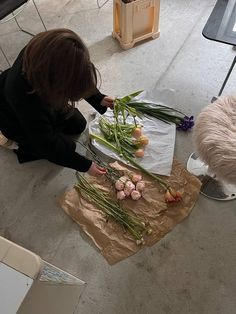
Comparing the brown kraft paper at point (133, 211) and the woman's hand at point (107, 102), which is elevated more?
the woman's hand at point (107, 102)

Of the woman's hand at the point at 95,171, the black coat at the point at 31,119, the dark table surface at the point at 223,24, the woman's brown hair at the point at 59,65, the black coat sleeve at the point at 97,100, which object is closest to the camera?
the woman's brown hair at the point at 59,65

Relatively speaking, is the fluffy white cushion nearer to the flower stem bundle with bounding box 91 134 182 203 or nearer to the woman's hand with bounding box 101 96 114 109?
the flower stem bundle with bounding box 91 134 182 203

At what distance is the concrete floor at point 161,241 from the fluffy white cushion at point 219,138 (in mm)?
368

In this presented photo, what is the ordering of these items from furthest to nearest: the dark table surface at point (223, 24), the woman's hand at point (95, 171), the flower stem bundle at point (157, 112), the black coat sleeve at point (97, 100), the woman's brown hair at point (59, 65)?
1. the flower stem bundle at point (157, 112)
2. the black coat sleeve at point (97, 100)
3. the woman's hand at point (95, 171)
4. the dark table surface at point (223, 24)
5. the woman's brown hair at point (59, 65)

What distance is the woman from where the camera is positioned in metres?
0.88

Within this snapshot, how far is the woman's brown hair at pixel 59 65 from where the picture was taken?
0.87 m

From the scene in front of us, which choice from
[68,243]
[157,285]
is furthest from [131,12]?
[157,285]

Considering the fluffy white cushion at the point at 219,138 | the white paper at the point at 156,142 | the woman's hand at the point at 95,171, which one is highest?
the fluffy white cushion at the point at 219,138

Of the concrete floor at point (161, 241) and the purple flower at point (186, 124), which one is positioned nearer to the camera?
the concrete floor at point (161, 241)

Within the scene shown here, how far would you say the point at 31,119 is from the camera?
1.11 m

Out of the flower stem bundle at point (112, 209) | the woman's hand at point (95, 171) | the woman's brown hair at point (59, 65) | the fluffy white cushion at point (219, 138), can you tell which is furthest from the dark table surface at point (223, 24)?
the flower stem bundle at point (112, 209)

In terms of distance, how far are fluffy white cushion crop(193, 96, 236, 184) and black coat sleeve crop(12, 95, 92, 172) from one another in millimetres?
478

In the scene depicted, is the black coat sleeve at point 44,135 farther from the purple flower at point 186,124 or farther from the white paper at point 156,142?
the purple flower at point 186,124

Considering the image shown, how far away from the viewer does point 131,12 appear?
1.75m
